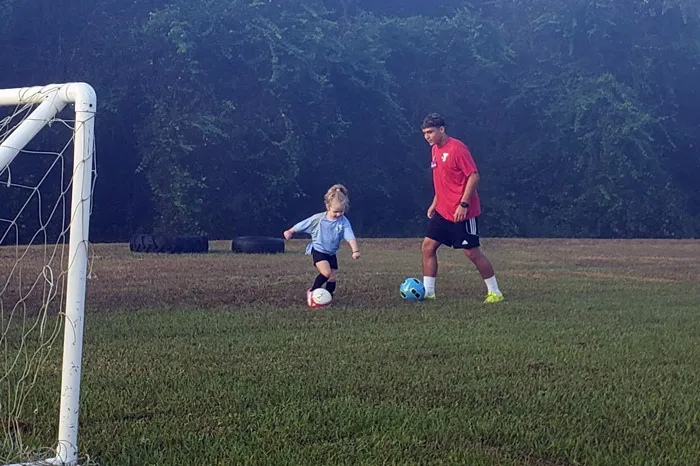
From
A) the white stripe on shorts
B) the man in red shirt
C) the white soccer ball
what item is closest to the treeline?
the man in red shirt

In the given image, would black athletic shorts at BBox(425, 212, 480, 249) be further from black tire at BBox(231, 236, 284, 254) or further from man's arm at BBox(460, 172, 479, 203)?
black tire at BBox(231, 236, 284, 254)

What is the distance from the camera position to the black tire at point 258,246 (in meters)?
15.1

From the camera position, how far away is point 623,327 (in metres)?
6.42

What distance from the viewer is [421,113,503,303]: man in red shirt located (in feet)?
26.6

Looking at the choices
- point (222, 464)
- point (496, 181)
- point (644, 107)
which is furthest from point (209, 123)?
point (222, 464)

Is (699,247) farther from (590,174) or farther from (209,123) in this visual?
(209,123)

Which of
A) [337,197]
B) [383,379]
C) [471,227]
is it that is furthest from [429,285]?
[383,379]

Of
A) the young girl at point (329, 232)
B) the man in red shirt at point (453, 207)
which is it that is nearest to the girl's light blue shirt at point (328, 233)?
the young girl at point (329, 232)

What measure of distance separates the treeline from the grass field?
15.1 metres

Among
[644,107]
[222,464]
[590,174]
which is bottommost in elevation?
[222,464]

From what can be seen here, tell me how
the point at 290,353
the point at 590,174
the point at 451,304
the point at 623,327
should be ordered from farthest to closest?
the point at 590,174 → the point at 451,304 → the point at 623,327 → the point at 290,353

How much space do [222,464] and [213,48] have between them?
22.2m

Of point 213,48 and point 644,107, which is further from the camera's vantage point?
point 644,107

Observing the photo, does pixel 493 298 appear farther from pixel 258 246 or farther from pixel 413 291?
pixel 258 246
